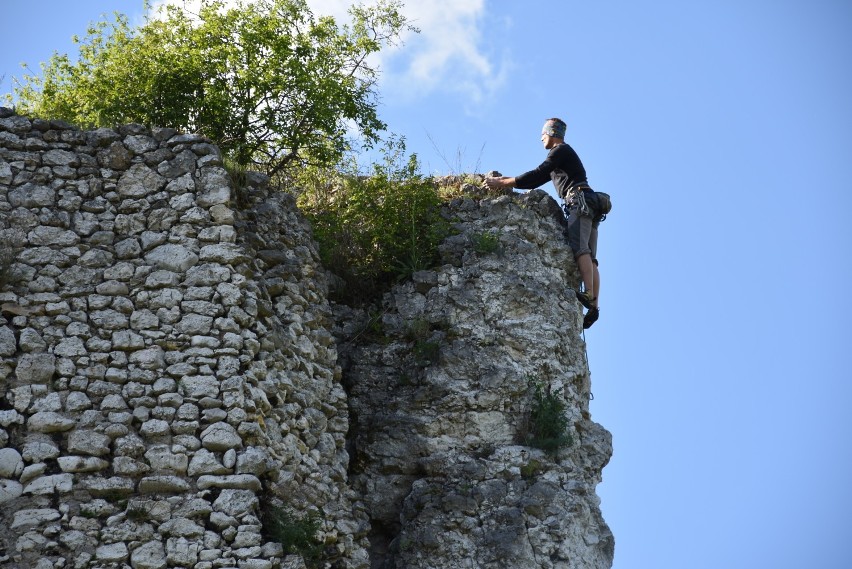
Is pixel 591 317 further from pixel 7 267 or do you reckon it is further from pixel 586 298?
pixel 7 267

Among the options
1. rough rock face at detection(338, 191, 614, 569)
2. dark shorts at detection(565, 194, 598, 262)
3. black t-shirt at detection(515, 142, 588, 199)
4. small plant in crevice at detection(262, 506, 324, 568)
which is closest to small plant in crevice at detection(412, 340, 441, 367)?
rough rock face at detection(338, 191, 614, 569)

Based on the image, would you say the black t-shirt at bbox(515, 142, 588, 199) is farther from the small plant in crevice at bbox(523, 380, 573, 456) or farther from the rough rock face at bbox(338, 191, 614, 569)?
the small plant in crevice at bbox(523, 380, 573, 456)

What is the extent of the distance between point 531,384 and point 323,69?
13.2 ft

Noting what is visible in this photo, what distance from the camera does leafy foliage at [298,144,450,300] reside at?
12.5 m

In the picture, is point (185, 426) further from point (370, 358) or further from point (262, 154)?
point (262, 154)

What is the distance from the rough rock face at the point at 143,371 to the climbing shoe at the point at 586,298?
3.49 metres

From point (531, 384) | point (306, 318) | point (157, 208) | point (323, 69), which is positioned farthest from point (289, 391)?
point (323, 69)

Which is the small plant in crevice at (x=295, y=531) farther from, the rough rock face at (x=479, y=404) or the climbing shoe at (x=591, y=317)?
the climbing shoe at (x=591, y=317)

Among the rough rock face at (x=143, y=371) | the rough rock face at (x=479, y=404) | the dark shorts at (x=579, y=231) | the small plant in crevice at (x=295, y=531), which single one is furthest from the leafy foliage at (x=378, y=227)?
the small plant in crevice at (x=295, y=531)

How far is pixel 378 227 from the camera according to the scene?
12.5 meters

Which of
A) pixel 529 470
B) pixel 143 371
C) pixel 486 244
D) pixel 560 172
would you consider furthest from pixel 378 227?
pixel 143 371

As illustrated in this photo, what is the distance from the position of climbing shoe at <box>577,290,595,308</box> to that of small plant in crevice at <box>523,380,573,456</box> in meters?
1.39

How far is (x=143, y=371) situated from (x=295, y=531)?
5.46ft

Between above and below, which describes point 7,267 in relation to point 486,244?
below
